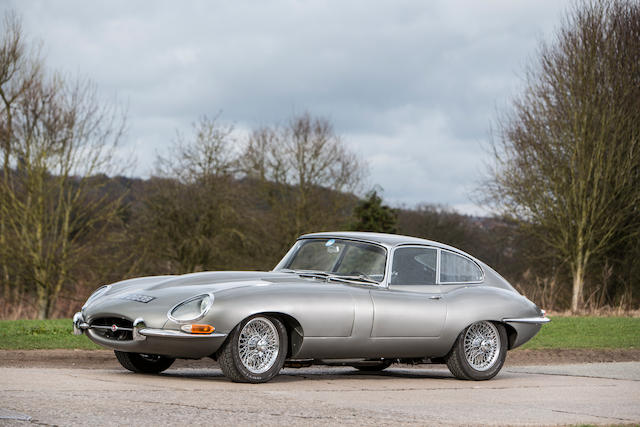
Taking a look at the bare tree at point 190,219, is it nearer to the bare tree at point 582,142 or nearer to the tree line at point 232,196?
the tree line at point 232,196

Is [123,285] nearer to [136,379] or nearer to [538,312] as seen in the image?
[136,379]

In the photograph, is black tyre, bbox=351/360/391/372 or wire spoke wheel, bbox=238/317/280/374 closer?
wire spoke wheel, bbox=238/317/280/374

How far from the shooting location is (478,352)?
9.66 meters

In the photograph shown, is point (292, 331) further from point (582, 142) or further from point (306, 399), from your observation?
point (582, 142)

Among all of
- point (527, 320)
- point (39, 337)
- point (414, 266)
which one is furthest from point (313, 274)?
point (39, 337)

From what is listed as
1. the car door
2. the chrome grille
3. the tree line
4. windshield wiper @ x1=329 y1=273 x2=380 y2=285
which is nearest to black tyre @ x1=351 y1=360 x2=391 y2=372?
the car door

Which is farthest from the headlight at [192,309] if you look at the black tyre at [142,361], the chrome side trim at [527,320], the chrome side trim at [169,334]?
the chrome side trim at [527,320]

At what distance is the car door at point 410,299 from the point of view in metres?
8.88

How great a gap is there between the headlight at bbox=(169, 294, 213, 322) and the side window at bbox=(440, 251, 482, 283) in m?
3.10

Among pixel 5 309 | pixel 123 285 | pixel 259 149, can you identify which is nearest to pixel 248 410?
pixel 123 285

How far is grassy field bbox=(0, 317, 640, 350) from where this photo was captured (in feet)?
39.6

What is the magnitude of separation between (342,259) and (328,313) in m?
1.10

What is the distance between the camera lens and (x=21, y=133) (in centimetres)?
2866

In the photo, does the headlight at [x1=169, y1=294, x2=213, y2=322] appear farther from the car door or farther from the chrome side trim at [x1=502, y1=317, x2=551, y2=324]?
the chrome side trim at [x1=502, y1=317, x2=551, y2=324]
